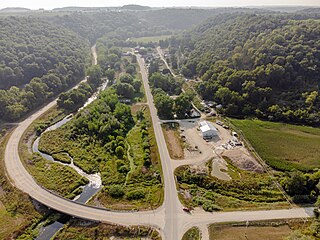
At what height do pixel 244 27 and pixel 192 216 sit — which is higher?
pixel 244 27

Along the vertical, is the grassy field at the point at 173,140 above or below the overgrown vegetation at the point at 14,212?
above

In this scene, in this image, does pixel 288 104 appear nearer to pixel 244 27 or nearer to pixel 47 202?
pixel 244 27

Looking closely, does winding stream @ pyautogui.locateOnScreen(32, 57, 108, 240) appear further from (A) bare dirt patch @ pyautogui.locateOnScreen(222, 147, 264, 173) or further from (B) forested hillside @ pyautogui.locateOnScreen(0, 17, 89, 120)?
(A) bare dirt patch @ pyautogui.locateOnScreen(222, 147, 264, 173)

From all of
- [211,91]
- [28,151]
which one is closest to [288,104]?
[211,91]

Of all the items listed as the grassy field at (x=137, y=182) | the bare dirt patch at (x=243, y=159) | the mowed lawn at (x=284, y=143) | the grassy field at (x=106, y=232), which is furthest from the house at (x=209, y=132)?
the grassy field at (x=106, y=232)

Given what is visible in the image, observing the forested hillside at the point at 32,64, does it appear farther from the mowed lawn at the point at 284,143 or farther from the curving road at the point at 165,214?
the mowed lawn at the point at 284,143
